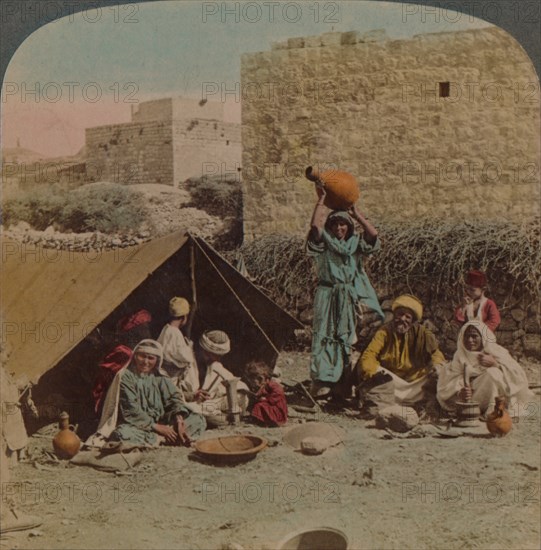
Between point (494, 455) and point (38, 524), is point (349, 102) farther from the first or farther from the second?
point (38, 524)

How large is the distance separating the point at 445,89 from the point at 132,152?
2.27 m

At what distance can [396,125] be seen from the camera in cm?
650

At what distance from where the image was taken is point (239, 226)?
6.50m

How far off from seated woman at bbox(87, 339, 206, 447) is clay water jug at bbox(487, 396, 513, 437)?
1.98 m

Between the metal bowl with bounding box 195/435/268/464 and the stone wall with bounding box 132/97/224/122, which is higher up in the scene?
the stone wall with bounding box 132/97/224/122

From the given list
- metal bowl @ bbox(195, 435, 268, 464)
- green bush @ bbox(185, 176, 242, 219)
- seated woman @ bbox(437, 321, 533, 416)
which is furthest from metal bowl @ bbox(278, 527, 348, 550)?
green bush @ bbox(185, 176, 242, 219)

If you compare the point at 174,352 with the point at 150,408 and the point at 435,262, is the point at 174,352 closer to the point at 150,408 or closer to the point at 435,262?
the point at 150,408

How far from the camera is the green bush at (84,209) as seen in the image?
19.9 feet

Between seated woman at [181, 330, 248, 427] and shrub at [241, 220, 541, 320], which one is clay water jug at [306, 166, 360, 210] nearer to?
shrub at [241, 220, 541, 320]

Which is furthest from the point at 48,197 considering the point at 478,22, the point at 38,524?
the point at 478,22

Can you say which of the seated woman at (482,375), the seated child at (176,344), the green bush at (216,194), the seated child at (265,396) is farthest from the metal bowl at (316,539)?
the green bush at (216,194)

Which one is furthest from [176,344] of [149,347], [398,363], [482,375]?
[482,375]

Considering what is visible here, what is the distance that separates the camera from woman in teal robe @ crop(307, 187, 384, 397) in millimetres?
6172

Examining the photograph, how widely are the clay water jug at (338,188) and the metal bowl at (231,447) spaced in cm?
171
